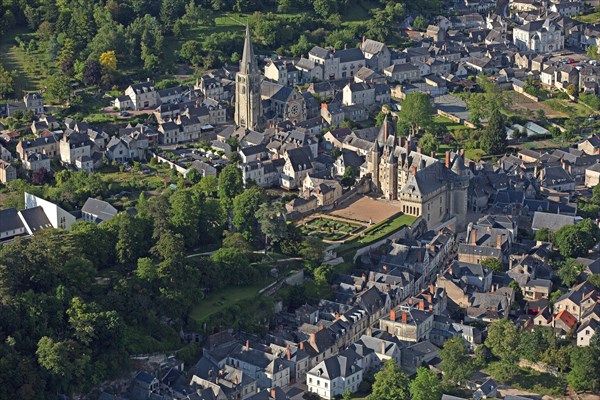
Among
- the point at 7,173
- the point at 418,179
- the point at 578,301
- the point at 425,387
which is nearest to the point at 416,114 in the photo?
the point at 418,179

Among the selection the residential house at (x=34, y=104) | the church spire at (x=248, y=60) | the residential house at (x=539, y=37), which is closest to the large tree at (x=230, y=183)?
the church spire at (x=248, y=60)

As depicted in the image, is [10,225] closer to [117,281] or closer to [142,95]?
[117,281]

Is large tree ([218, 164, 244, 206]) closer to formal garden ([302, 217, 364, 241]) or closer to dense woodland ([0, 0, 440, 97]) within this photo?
formal garden ([302, 217, 364, 241])

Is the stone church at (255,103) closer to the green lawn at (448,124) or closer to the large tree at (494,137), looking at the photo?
the green lawn at (448,124)

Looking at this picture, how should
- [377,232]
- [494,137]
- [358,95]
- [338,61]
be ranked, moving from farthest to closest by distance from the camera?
1. [338,61]
2. [358,95]
3. [494,137]
4. [377,232]

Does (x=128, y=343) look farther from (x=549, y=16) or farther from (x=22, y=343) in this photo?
(x=549, y=16)

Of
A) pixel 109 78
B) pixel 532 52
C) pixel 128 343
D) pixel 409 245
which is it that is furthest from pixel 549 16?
pixel 128 343

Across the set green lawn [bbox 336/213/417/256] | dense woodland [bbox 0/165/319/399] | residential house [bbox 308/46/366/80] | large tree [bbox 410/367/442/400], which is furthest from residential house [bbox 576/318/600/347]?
residential house [bbox 308/46/366/80]
